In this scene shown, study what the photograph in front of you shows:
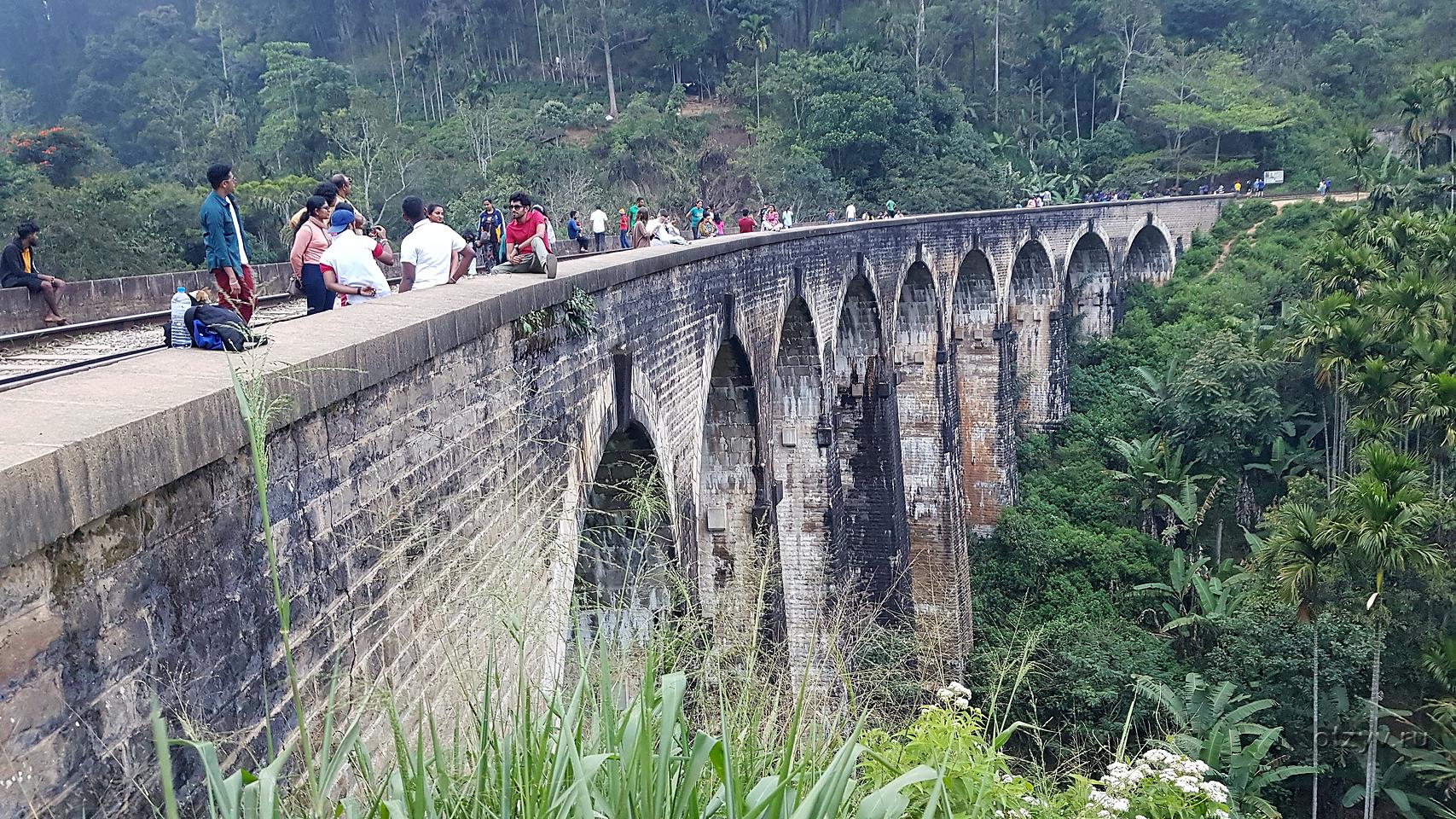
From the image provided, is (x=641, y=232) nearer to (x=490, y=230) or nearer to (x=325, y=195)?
(x=490, y=230)

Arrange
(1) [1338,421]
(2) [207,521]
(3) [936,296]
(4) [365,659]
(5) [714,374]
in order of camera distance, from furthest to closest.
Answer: (3) [936,296] < (1) [1338,421] < (5) [714,374] < (4) [365,659] < (2) [207,521]

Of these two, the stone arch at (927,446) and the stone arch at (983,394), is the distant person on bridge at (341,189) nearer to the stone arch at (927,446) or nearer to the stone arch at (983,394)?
the stone arch at (927,446)

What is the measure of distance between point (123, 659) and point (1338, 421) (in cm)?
1937

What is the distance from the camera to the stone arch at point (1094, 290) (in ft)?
105

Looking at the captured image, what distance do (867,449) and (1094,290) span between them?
62.5 feet

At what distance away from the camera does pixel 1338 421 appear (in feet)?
59.3

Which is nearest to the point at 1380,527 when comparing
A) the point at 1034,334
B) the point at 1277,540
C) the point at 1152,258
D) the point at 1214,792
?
the point at 1277,540

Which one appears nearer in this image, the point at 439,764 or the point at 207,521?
the point at 439,764

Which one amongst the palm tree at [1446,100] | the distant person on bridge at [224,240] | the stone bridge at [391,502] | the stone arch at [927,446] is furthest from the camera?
the palm tree at [1446,100]

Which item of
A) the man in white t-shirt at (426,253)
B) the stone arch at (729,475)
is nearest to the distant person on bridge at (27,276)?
the man in white t-shirt at (426,253)

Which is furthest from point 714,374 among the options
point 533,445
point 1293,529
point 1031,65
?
point 1031,65

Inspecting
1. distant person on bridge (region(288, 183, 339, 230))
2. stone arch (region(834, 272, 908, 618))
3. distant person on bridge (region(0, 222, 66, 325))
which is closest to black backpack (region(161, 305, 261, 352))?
distant person on bridge (region(288, 183, 339, 230))

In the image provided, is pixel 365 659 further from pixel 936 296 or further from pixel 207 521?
pixel 936 296

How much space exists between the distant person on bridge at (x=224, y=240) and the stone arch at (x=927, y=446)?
50.9ft
